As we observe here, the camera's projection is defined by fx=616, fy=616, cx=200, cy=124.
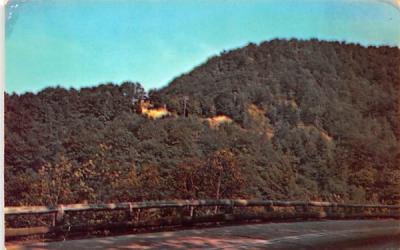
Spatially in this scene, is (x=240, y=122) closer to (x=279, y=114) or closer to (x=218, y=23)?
(x=279, y=114)

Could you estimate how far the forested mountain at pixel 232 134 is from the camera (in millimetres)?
5172

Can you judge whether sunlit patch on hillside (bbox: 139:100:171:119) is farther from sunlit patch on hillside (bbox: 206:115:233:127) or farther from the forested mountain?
sunlit patch on hillside (bbox: 206:115:233:127)

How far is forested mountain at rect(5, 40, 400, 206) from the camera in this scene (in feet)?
17.0

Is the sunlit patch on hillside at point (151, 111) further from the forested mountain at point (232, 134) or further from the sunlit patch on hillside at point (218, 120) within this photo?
the sunlit patch on hillside at point (218, 120)

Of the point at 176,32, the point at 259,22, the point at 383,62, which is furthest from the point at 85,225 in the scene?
the point at 383,62

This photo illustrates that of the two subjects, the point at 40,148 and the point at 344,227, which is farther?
the point at 344,227

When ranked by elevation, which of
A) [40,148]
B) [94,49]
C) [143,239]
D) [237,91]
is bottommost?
Result: [143,239]

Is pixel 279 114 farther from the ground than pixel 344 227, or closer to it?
farther from the ground

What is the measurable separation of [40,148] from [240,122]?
5.62 ft

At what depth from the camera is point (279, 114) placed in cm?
538

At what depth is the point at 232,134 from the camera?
17.5ft

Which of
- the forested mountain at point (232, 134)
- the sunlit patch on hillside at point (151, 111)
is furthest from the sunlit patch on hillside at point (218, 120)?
the sunlit patch on hillside at point (151, 111)

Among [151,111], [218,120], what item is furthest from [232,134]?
[151,111]

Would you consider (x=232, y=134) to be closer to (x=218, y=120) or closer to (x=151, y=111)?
(x=218, y=120)
